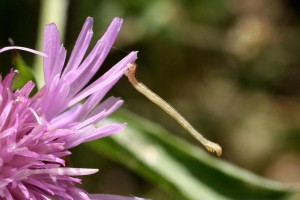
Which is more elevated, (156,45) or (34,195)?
(34,195)

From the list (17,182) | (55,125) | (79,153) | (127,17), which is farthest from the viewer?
(127,17)

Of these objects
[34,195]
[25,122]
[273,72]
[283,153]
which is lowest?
[283,153]

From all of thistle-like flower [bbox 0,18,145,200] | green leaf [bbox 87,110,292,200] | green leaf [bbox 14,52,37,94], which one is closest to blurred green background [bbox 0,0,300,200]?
green leaf [bbox 87,110,292,200]

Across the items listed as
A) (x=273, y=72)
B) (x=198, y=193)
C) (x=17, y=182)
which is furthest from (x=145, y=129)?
(x=273, y=72)

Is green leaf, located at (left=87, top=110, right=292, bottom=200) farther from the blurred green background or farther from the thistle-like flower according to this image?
the blurred green background

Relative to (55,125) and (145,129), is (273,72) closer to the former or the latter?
(145,129)

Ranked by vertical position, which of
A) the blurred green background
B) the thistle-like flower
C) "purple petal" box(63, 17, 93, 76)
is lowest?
the blurred green background
